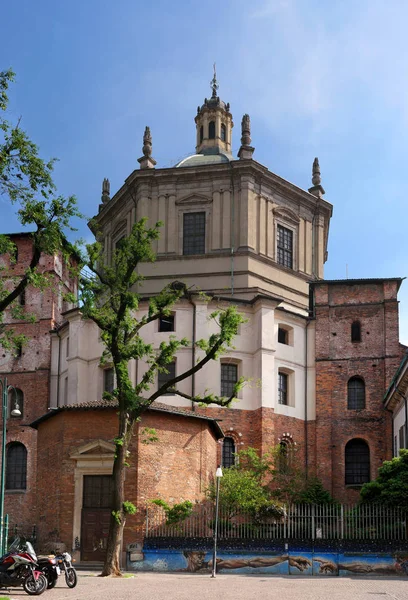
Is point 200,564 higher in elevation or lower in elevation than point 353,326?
lower

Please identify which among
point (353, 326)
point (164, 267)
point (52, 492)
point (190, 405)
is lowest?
point (52, 492)

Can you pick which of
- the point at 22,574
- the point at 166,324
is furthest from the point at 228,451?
A: the point at 22,574

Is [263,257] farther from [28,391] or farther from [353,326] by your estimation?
[28,391]

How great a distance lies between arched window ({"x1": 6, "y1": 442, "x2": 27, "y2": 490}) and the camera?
48125mm

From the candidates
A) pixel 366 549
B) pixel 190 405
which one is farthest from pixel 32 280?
pixel 190 405

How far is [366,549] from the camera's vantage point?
28719mm

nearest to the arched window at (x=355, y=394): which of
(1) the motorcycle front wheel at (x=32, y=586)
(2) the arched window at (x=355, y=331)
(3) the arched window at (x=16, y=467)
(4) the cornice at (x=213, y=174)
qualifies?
(2) the arched window at (x=355, y=331)

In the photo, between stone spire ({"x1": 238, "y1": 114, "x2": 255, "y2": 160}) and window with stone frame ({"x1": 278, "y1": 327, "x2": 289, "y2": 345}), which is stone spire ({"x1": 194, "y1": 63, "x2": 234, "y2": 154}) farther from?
window with stone frame ({"x1": 278, "y1": 327, "x2": 289, "y2": 345})

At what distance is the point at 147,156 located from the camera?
51.8 metres

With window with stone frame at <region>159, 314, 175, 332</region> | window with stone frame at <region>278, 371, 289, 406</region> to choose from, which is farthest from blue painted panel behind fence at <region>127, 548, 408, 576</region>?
window with stone frame at <region>159, 314, 175, 332</region>

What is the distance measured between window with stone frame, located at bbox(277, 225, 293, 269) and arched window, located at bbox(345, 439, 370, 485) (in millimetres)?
11372

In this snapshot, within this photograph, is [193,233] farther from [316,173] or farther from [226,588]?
[226,588]

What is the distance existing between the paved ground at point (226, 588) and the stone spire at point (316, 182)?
3027 centimetres

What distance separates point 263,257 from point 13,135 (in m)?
27.1
